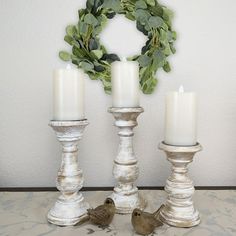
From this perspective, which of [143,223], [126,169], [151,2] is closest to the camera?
[143,223]

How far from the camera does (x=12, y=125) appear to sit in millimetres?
855

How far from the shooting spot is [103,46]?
0.82m

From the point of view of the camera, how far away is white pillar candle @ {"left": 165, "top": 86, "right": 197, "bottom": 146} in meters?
0.57

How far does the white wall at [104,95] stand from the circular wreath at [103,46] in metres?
0.03

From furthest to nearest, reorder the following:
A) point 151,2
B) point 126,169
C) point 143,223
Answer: point 151,2, point 126,169, point 143,223

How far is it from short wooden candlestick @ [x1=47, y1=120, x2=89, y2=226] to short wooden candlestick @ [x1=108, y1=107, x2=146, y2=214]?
0.30ft

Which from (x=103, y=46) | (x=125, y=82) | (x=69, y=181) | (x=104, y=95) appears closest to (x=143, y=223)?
(x=69, y=181)

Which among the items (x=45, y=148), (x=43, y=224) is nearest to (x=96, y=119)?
(x=45, y=148)

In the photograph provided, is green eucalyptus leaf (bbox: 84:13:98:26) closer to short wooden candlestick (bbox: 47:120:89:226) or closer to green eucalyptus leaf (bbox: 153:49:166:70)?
green eucalyptus leaf (bbox: 153:49:166:70)

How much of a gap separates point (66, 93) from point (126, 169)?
24cm

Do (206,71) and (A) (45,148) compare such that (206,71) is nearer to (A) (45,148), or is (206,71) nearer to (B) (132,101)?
(B) (132,101)

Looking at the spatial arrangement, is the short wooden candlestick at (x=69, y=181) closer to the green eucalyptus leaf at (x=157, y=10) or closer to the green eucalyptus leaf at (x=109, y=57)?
the green eucalyptus leaf at (x=109, y=57)

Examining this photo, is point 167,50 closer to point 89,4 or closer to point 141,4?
point 141,4

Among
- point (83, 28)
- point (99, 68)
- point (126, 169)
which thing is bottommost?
point (126, 169)
